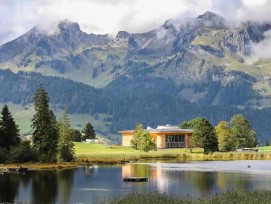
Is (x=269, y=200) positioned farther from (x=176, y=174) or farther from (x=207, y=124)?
(x=207, y=124)

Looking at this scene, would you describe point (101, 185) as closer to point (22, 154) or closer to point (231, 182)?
point (231, 182)

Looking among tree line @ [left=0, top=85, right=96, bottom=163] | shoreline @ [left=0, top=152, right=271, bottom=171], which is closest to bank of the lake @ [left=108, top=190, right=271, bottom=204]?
shoreline @ [left=0, top=152, right=271, bottom=171]

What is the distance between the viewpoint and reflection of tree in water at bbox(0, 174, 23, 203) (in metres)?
74.2

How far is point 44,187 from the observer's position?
8744 centimetres

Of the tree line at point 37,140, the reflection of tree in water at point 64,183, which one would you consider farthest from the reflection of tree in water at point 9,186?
the tree line at point 37,140

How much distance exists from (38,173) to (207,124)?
9822 cm

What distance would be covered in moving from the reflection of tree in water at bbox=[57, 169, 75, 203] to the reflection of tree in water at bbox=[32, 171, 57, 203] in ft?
2.94

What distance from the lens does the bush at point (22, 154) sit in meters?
129

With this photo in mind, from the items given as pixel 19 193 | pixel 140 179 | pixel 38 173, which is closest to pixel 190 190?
pixel 140 179

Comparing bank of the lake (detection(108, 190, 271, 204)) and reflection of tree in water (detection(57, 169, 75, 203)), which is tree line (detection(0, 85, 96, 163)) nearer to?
reflection of tree in water (detection(57, 169, 75, 203))

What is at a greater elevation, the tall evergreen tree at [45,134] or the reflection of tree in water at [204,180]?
the tall evergreen tree at [45,134]

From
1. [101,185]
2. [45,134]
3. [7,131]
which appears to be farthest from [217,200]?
[7,131]

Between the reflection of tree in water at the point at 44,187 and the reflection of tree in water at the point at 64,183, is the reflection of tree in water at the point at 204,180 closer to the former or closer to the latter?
the reflection of tree in water at the point at 64,183

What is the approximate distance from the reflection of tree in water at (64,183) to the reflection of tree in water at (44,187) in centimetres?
90
